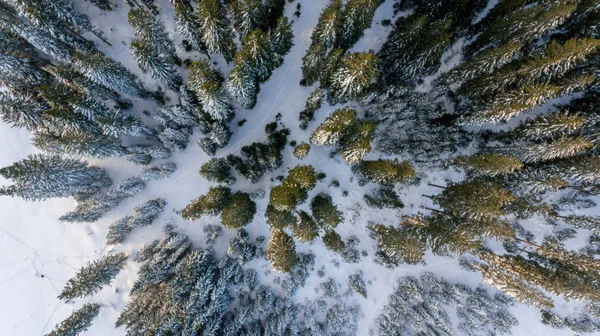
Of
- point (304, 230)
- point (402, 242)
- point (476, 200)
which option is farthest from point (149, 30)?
Answer: point (476, 200)

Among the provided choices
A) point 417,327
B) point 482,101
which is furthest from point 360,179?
point 417,327

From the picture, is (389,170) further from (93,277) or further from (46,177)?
(46,177)

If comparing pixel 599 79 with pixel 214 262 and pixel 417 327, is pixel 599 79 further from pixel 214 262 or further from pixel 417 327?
pixel 214 262

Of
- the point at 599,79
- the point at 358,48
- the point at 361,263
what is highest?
the point at 358,48

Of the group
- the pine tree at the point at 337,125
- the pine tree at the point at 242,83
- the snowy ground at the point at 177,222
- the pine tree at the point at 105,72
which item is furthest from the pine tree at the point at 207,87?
the pine tree at the point at 337,125

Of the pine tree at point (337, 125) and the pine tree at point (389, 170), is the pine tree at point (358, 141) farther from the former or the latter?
the pine tree at point (389, 170)
